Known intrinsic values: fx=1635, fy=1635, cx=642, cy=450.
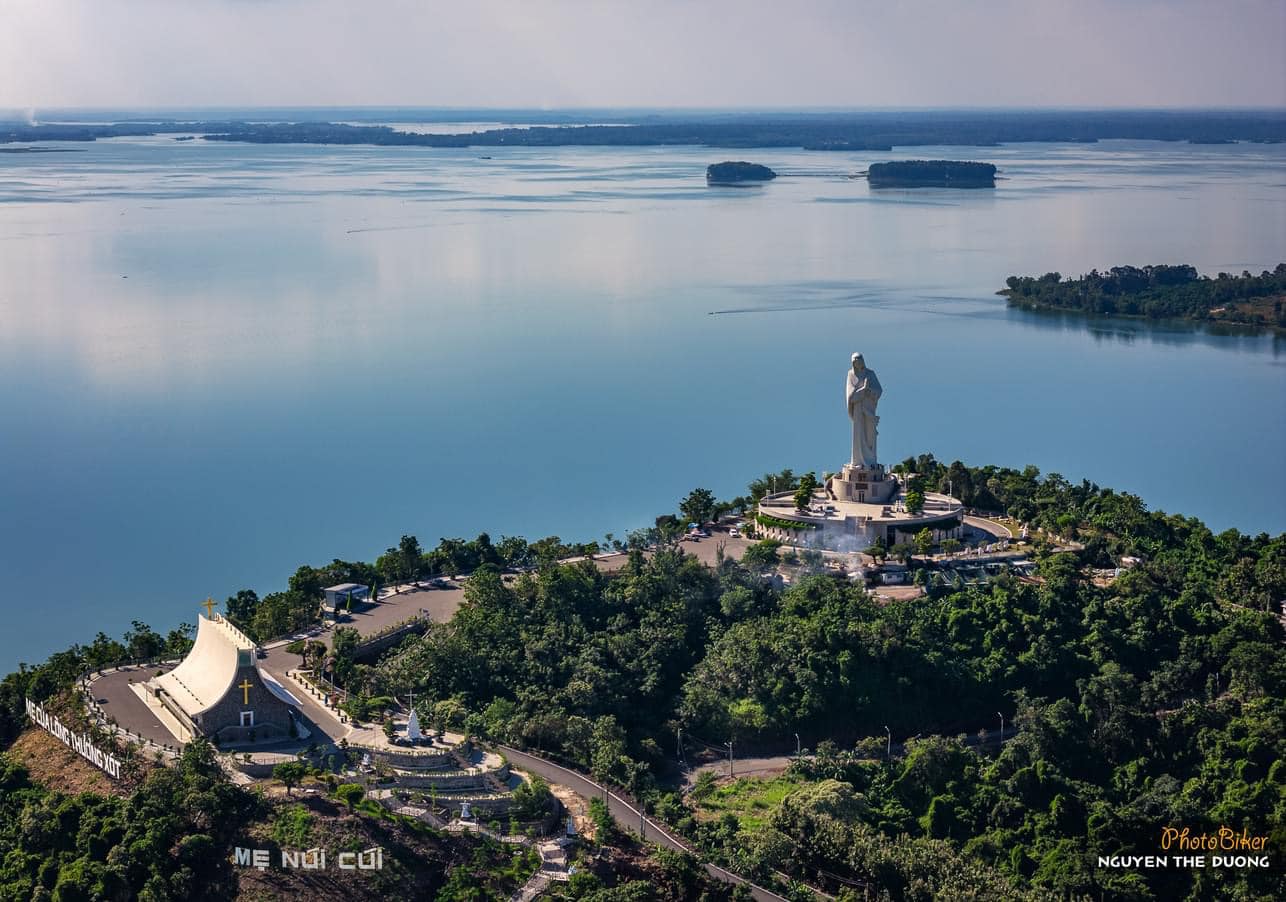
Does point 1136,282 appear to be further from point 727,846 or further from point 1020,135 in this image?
point 1020,135

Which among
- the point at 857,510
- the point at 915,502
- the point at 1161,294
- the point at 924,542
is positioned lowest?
the point at 924,542

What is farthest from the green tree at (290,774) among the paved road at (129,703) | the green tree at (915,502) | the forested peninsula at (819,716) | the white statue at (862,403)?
the white statue at (862,403)

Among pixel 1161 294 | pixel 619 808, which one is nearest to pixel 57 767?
pixel 619 808

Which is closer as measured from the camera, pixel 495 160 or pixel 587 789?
pixel 587 789

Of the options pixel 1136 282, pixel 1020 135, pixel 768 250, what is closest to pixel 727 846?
pixel 1136 282

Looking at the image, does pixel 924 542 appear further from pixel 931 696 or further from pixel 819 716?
pixel 819 716

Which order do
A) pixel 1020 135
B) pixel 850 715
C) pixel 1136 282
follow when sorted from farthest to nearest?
1. pixel 1020 135
2. pixel 1136 282
3. pixel 850 715

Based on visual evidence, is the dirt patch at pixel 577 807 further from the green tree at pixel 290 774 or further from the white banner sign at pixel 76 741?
the white banner sign at pixel 76 741
